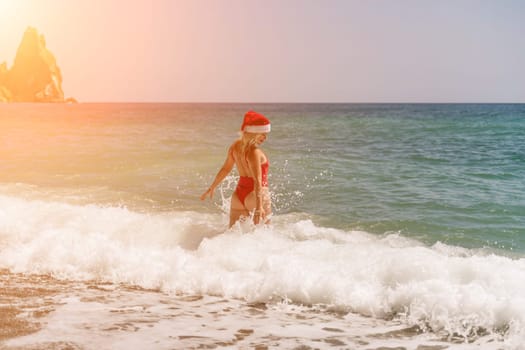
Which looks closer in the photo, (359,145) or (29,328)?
(29,328)

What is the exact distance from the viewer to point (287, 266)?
224 inches

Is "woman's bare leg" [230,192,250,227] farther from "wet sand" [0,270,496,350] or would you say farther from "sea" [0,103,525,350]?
"wet sand" [0,270,496,350]

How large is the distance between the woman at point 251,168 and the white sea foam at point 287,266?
0.98 ft

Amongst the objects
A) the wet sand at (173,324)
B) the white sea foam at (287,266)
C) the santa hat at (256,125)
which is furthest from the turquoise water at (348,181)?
the wet sand at (173,324)

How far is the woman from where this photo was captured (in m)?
6.35

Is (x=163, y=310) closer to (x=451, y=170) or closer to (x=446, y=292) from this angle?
(x=446, y=292)

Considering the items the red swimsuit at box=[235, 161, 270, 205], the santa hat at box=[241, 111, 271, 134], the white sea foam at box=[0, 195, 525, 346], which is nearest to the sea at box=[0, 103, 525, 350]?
the white sea foam at box=[0, 195, 525, 346]

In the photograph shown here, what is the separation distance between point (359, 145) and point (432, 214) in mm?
14420

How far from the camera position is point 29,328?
421 cm

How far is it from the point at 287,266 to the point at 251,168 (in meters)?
1.41

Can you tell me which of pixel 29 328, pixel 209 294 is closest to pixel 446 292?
pixel 209 294

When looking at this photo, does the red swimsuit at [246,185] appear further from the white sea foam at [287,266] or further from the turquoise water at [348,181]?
→ the turquoise water at [348,181]

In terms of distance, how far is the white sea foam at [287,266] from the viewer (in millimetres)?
4773

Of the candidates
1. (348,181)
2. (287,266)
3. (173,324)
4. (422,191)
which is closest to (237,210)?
(287,266)
